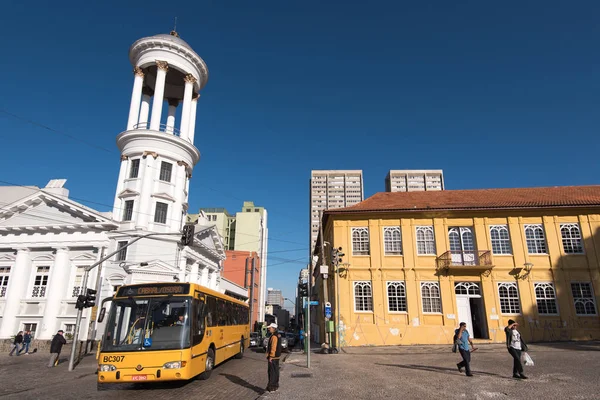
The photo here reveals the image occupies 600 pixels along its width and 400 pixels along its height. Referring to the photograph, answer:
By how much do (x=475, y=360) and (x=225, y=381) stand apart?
10337 mm

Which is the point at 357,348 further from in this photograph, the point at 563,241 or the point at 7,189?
the point at 7,189

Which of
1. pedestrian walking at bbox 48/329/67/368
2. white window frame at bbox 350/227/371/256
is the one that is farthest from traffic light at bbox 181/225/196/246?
white window frame at bbox 350/227/371/256

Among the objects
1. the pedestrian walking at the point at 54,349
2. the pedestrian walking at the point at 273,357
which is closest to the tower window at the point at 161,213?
the pedestrian walking at the point at 54,349

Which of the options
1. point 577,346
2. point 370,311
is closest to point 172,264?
point 370,311

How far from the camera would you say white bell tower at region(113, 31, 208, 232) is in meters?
31.0

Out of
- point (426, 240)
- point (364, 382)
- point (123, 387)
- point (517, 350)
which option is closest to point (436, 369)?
point (517, 350)

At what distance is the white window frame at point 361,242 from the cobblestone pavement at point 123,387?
12.4 metres

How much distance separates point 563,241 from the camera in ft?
80.7

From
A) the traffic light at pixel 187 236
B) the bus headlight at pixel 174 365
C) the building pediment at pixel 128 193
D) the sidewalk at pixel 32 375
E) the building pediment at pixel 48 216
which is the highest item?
the building pediment at pixel 128 193

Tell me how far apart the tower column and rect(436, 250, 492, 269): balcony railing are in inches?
1062

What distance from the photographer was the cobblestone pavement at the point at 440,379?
8984mm

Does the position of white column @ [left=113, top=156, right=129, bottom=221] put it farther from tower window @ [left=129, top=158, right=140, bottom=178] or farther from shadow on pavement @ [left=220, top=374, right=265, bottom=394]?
shadow on pavement @ [left=220, top=374, right=265, bottom=394]

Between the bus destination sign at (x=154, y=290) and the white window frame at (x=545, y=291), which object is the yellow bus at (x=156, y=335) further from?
the white window frame at (x=545, y=291)

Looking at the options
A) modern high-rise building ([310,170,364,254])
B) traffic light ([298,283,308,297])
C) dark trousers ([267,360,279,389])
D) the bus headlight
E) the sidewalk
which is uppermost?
modern high-rise building ([310,170,364,254])
